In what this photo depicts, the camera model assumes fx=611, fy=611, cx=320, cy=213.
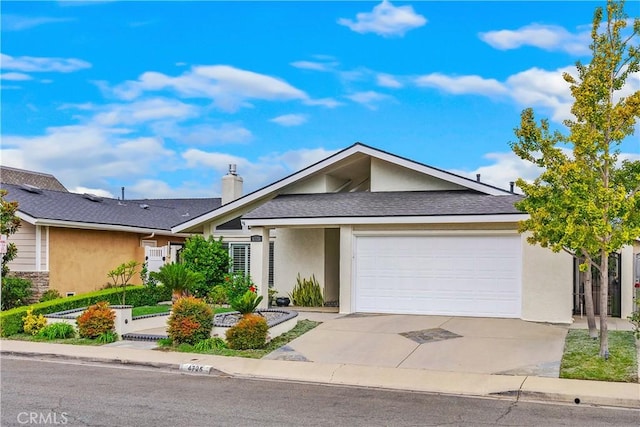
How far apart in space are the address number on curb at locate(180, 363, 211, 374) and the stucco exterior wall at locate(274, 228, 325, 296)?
8587 millimetres

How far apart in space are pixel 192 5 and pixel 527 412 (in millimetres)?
12722

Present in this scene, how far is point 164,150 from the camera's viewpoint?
24.8m

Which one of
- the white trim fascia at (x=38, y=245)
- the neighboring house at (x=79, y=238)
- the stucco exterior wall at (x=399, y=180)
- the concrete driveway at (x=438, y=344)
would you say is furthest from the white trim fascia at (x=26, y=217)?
the stucco exterior wall at (x=399, y=180)

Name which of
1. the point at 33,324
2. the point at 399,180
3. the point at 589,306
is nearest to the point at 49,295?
the point at 33,324

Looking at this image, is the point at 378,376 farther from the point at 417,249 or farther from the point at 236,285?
the point at 236,285

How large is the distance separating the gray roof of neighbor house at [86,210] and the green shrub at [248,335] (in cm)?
997

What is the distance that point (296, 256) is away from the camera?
20297 millimetres

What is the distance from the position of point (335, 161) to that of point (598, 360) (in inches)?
408

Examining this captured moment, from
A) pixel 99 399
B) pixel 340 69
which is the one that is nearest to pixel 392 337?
pixel 99 399

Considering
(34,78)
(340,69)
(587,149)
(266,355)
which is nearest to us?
(587,149)

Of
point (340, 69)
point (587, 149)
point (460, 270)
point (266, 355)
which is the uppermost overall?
point (340, 69)

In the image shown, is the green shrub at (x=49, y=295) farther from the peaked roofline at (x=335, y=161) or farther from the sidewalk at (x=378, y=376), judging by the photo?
the sidewalk at (x=378, y=376)

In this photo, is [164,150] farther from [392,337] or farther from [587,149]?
[587,149]

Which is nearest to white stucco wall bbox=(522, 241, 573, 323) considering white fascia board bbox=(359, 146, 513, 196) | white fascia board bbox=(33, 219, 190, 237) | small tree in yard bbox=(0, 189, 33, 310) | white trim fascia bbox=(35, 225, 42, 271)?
white fascia board bbox=(359, 146, 513, 196)
